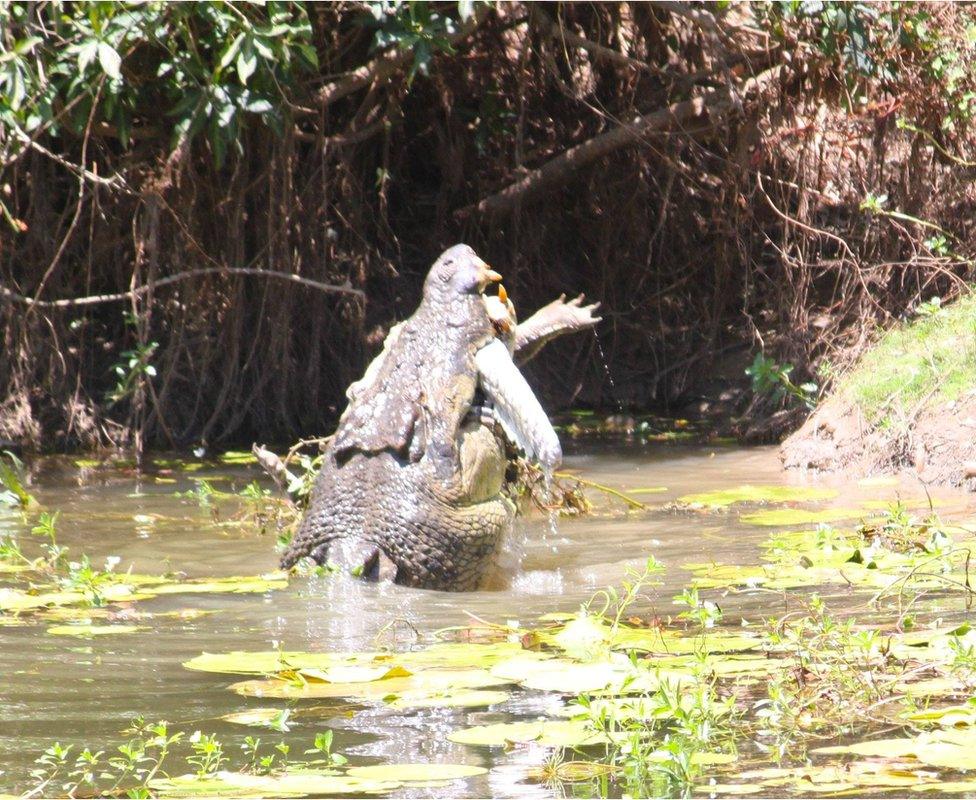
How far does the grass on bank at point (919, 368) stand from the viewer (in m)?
6.81

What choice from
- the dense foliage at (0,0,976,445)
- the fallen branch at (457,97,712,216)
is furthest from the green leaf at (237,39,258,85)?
the fallen branch at (457,97,712,216)

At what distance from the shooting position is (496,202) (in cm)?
895

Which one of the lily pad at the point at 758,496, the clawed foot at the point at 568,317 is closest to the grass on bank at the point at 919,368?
the lily pad at the point at 758,496

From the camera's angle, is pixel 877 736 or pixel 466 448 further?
pixel 466 448

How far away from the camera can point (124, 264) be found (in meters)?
8.51

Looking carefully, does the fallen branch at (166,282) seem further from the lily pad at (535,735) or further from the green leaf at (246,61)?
the lily pad at (535,735)

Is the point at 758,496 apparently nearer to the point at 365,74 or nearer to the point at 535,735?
the point at 365,74

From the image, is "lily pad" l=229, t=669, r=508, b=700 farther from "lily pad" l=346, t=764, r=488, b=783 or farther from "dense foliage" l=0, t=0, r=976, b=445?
"dense foliage" l=0, t=0, r=976, b=445

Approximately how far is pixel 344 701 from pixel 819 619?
117 centimetres

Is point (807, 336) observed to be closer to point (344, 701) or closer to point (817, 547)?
point (817, 547)

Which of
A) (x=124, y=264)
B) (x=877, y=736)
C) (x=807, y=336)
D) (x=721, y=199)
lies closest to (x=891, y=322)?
(x=807, y=336)

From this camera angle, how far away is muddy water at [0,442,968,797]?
2.79m

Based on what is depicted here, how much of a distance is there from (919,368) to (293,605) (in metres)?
4.08

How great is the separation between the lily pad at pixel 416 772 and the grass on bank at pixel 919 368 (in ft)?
15.5
